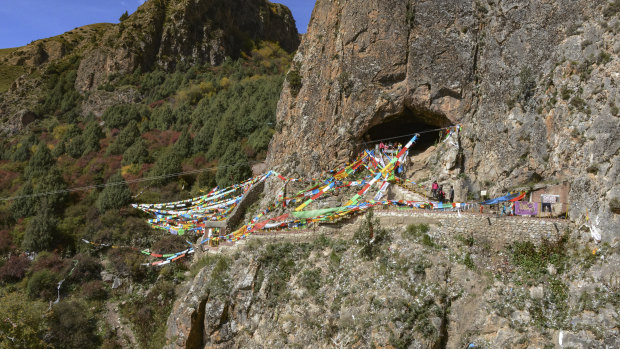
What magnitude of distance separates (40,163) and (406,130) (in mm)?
30326

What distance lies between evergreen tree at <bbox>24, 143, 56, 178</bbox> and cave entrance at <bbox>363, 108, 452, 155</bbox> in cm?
2764

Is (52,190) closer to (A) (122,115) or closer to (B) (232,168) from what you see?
(B) (232,168)

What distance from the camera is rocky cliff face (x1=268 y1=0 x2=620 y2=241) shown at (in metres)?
16.6

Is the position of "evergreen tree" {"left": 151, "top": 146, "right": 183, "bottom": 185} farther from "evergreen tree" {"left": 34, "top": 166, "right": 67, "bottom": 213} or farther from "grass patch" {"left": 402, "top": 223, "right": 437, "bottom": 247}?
"grass patch" {"left": 402, "top": 223, "right": 437, "bottom": 247}

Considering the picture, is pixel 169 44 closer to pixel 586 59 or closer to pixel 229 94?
pixel 229 94

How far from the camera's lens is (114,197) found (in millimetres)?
33125

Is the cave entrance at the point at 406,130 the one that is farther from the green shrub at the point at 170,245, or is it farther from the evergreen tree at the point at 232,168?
the green shrub at the point at 170,245

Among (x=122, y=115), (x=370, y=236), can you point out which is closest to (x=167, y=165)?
(x=122, y=115)

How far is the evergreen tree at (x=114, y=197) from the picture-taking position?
108 ft

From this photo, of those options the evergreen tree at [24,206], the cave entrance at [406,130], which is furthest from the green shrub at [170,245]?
the cave entrance at [406,130]

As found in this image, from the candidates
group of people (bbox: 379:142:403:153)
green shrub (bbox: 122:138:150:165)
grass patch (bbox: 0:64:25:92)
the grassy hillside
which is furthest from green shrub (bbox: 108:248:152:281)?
grass patch (bbox: 0:64:25:92)

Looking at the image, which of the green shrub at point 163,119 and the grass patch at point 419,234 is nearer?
the grass patch at point 419,234

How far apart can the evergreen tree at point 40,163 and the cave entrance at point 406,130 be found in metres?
27.6

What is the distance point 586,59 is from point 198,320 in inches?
662
